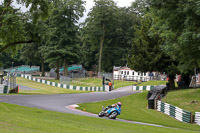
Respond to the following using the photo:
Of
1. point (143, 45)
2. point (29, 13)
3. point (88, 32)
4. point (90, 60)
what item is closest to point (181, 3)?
point (29, 13)

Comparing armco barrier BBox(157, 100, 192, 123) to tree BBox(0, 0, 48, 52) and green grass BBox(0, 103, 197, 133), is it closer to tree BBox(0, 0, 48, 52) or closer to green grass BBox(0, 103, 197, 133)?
green grass BBox(0, 103, 197, 133)

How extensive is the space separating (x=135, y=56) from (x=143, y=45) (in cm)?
163

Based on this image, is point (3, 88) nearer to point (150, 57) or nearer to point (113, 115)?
point (150, 57)

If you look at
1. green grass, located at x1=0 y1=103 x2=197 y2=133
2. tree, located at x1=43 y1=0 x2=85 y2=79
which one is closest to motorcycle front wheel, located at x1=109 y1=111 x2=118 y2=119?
green grass, located at x1=0 y1=103 x2=197 y2=133

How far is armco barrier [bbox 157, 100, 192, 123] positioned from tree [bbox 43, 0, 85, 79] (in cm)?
4447

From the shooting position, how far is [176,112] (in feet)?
76.4

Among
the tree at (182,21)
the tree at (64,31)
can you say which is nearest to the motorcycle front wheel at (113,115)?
the tree at (182,21)

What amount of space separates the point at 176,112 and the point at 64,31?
167 ft

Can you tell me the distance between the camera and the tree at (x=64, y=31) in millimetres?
69625

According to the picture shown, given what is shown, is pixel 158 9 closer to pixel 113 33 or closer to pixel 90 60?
pixel 113 33

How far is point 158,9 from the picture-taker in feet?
71.4

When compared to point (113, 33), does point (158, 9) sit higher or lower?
lower

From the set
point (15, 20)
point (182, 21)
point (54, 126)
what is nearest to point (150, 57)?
point (182, 21)

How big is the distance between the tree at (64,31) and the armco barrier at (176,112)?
1751 inches
